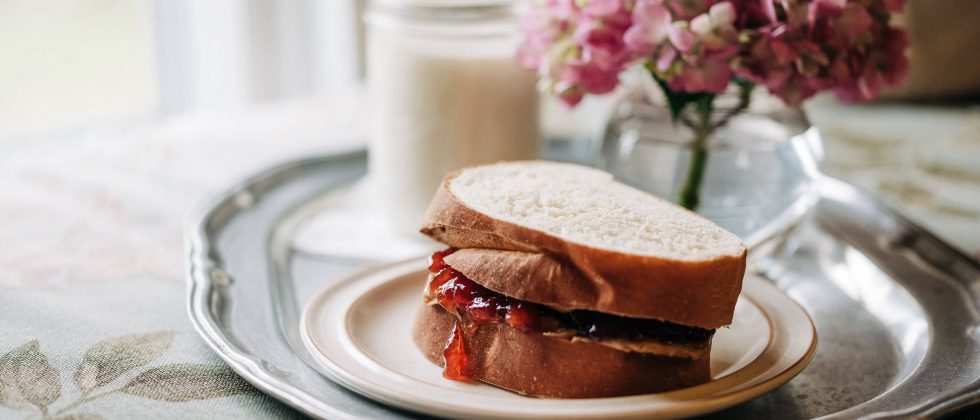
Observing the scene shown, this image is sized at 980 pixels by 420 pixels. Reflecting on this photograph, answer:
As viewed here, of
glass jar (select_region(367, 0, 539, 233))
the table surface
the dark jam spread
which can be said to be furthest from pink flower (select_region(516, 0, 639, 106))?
the table surface

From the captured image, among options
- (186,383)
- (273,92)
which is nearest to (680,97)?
(186,383)

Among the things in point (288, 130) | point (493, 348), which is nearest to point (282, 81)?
point (288, 130)

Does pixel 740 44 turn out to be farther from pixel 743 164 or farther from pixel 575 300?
pixel 575 300

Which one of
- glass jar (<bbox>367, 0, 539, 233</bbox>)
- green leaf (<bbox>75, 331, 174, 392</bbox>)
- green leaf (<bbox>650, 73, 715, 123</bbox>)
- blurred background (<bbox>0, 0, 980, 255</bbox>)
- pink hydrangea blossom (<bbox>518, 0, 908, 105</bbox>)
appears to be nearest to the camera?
green leaf (<bbox>75, 331, 174, 392</bbox>)

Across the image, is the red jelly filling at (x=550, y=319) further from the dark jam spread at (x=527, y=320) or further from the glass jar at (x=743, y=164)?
the glass jar at (x=743, y=164)

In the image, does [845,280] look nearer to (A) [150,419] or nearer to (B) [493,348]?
(B) [493,348]

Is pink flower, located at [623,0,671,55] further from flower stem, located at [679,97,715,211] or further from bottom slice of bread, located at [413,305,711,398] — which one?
bottom slice of bread, located at [413,305,711,398]
